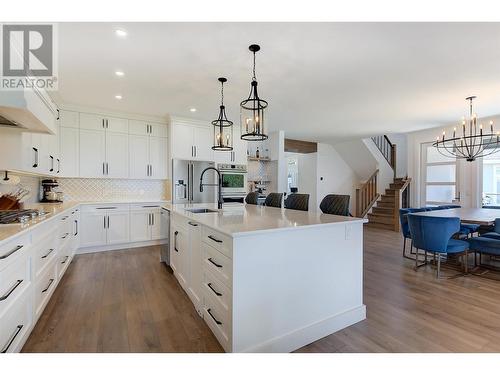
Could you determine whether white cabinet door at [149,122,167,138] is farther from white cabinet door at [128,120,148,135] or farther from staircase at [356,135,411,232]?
staircase at [356,135,411,232]

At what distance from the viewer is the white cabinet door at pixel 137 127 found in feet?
16.0

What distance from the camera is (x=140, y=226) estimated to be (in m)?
4.72

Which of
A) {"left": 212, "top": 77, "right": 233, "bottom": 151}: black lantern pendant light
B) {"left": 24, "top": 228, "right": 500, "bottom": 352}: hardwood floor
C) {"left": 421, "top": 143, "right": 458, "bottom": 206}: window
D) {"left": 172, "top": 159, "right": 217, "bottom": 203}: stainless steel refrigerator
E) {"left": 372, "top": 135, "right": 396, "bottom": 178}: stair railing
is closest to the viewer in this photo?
{"left": 24, "top": 228, "right": 500, "bottom": 352}: hardwood floor

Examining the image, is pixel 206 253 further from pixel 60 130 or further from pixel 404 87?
pixel 60 130

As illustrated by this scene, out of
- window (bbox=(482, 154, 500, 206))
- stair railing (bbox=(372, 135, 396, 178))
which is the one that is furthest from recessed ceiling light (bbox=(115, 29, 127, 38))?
stair railing (bbox=(372, 135, 396, 178))

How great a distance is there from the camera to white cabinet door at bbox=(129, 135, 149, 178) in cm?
487

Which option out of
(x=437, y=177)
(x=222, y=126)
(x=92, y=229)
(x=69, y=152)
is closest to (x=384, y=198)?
(x=437, y=177)

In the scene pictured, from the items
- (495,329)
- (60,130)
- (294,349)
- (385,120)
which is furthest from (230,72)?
(385,120)

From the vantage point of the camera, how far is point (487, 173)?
6.00 meters

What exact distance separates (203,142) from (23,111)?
11.4ft

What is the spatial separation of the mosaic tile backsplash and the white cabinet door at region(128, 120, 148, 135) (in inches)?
38.7

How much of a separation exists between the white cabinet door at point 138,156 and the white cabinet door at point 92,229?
38.3 inches
